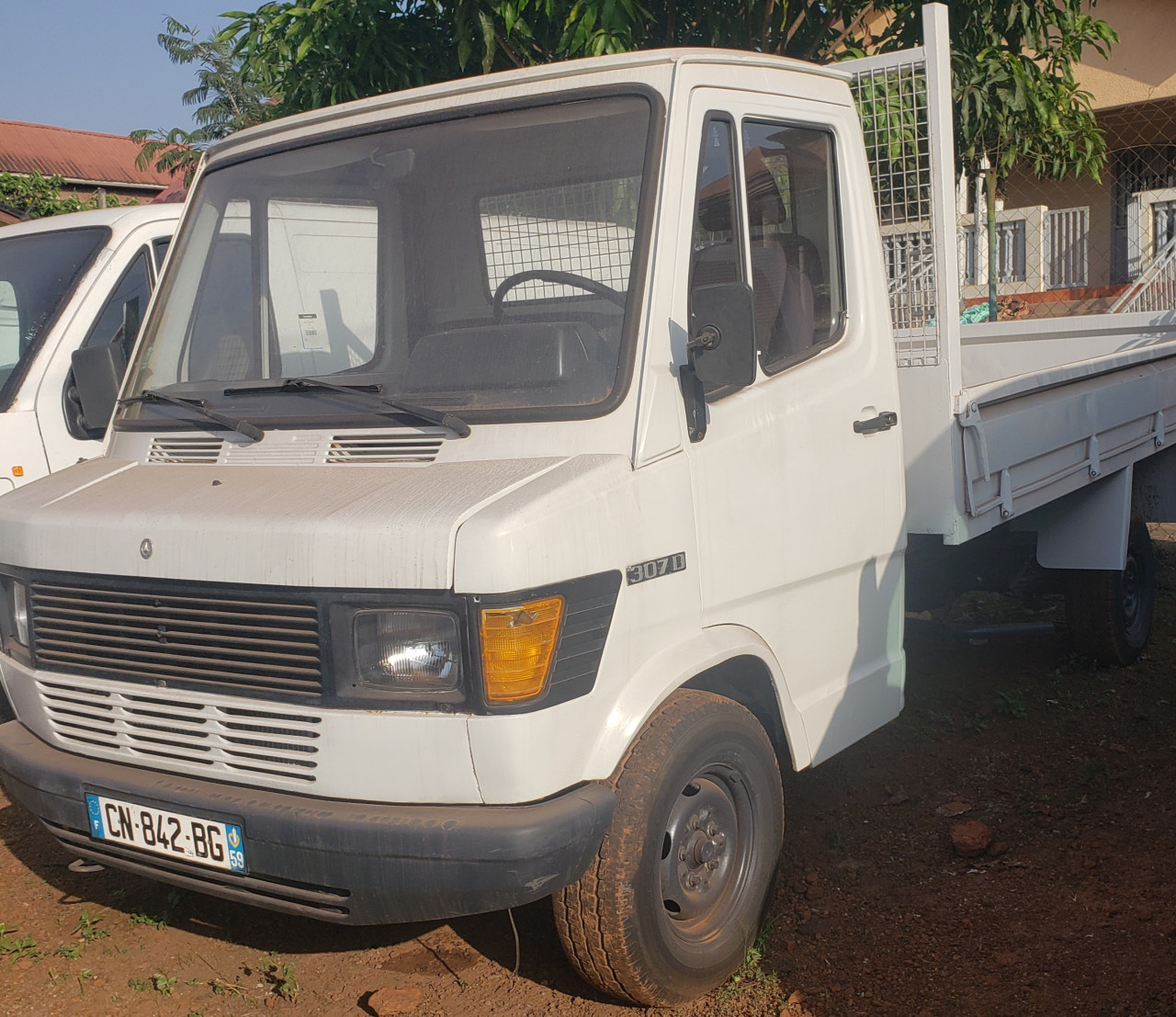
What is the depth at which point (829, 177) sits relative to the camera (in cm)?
368

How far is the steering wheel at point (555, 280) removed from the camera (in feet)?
9.91

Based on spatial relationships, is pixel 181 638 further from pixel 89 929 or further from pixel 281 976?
pixel 89 929

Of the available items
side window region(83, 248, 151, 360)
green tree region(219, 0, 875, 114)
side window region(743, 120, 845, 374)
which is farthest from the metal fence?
side window region(83, 248, 151, 360)

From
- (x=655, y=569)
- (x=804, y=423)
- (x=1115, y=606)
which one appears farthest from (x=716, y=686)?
(x=1115, y=606)

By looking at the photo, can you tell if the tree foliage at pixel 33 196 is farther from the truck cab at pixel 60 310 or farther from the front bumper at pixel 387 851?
the front bumper at pixel 387 851

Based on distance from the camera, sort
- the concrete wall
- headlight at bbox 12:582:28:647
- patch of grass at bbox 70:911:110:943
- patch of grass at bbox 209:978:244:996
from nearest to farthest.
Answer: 1. headlight at bbox 12:582:28:647
2. patch of grass at bbox 209:978:244:996
3. patch of grass at bbox 70:911:110:943
4. the concrete wall

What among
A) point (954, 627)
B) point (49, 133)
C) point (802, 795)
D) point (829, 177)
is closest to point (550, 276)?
point (829, 177)

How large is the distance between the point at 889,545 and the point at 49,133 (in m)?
36.8

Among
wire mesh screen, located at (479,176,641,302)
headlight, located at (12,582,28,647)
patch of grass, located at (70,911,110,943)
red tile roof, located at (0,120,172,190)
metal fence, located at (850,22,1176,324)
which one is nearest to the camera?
wire mesh screen, located at (479,176,641,302)

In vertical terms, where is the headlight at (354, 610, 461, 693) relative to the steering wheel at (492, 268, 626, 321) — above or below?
below

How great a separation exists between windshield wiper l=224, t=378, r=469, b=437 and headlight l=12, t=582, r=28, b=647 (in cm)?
79

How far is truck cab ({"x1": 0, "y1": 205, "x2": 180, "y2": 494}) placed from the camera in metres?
5.04

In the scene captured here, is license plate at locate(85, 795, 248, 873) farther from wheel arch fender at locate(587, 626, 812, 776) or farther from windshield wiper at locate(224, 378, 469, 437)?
windshield wiper at locate(224, 378, 469, 437)

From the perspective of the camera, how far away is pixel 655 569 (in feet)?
9.39
